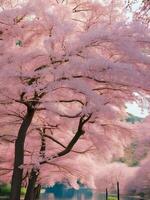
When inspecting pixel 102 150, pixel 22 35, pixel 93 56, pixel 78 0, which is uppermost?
pixel 78 0

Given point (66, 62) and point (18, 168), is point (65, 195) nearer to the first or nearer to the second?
point (18, 168)

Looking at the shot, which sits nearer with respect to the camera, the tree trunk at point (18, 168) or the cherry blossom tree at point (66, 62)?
the cherry blossom tree at point (66, 62)

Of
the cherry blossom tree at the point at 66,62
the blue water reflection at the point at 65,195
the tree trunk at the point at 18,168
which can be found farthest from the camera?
the blue water reflection at the point at 65,195

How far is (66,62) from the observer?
51.8ft

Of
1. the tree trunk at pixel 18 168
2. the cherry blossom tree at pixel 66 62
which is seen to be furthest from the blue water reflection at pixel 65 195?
the tree trunk at pixel 18 168

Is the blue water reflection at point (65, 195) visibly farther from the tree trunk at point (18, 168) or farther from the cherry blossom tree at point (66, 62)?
the tree trunk at point (18, 168)

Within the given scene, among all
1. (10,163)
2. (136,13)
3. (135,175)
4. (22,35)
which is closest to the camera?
(136,13)

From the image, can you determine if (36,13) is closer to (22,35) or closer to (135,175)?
(22,35)

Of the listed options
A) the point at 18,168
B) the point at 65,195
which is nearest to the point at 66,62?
the point at 18,168

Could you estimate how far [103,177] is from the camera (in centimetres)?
6425

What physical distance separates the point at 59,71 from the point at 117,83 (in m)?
2.40

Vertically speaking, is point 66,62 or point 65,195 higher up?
point 65,195

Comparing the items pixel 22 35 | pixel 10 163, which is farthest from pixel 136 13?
pixel 10 163

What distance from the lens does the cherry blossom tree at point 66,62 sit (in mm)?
15039
